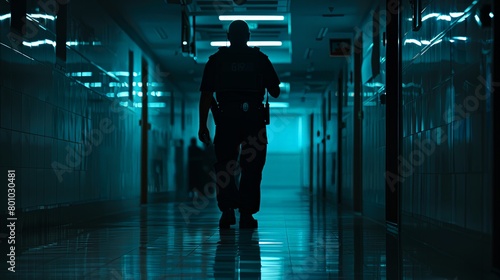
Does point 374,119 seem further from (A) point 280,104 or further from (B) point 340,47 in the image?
(A) point 280,104

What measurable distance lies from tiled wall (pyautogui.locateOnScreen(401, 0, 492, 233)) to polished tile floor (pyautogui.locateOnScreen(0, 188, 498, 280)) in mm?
295

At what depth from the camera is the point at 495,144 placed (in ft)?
10.2

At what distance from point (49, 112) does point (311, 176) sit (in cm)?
1740

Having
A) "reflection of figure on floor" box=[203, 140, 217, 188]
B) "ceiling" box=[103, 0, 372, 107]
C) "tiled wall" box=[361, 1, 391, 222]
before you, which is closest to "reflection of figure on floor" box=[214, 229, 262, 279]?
"tiled wall" box=[361, 1, 391, 222]

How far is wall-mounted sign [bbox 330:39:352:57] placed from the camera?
11.6 metres

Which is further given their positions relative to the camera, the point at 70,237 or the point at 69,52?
the point at 69,52

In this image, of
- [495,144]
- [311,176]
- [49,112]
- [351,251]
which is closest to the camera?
[495,144]

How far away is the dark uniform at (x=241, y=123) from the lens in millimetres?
6059

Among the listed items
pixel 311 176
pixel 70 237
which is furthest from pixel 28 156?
pixel 311 176

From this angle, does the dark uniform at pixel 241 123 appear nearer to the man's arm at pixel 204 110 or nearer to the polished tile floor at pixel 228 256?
the man's arm at pixel 204 110

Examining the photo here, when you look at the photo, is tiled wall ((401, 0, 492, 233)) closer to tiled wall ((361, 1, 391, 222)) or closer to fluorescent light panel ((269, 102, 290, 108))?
tiled wall ((361, 1, 391, 222))

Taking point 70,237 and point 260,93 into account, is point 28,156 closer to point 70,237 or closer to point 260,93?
point 70,237

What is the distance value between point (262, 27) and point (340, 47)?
1218 mm

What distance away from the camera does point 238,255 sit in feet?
13.1
